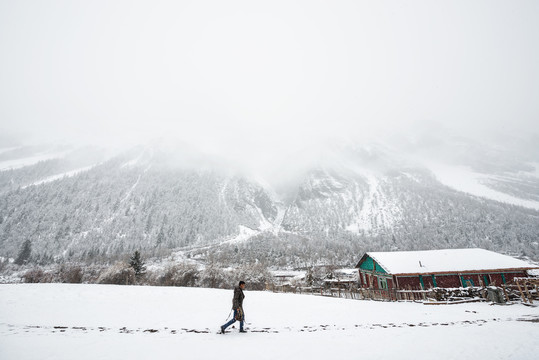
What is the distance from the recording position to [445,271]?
27.2 m

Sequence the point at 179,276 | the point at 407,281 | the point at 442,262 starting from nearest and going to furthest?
1. the point at 407,281
2. the point at 442,262
3. the point at 179,276

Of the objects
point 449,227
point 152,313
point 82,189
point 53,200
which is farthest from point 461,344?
point 82,189

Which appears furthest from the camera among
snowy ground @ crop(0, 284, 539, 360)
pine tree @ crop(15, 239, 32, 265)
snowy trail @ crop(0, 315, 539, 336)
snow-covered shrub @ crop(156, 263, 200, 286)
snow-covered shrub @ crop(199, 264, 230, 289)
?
pine tree @ crop(15, 239, 32, 265)

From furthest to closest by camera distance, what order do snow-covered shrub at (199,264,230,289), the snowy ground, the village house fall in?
snow-covered shrub at (199,264,230,289)
the village house
the snowy ground

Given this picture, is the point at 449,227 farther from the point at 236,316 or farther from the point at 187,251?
the point at 236,316

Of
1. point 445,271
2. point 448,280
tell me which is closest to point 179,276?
point 445,271

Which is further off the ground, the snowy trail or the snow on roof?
the snow on roof

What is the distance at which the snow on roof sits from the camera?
90.1 feet

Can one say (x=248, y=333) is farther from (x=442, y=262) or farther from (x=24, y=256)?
(x=24, y=256)

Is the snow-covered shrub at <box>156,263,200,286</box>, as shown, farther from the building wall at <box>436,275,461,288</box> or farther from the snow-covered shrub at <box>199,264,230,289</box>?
the building wall at <box>436,275,461,288</box>

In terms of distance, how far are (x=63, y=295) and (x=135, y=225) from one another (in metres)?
168

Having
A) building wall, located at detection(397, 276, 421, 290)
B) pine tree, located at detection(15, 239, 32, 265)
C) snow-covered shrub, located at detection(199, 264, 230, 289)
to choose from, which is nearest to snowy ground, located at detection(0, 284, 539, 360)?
building wall, located at detection(397, 276, 421, 290)

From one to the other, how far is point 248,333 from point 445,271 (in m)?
27.7

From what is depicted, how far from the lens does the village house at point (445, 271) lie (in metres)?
27.2
